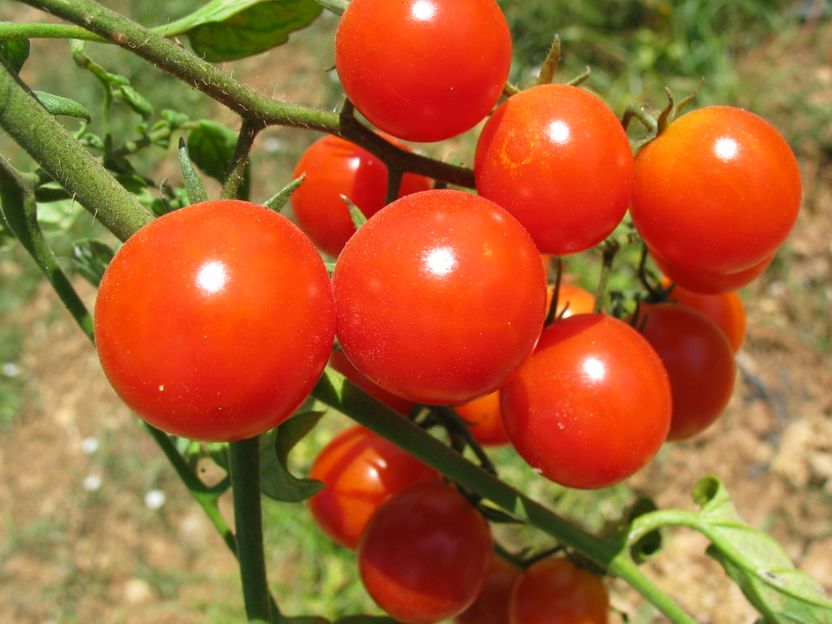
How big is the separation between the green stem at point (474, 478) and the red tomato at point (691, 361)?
0.70ft

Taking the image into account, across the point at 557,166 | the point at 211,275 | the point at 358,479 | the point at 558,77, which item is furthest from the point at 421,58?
the point at 558,77

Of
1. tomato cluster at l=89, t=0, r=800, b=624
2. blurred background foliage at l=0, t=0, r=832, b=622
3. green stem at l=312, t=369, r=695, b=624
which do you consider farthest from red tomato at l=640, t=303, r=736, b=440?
blurred background foliage at l=0, t=0, r=832, b=622

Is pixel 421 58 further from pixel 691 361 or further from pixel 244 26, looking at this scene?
pixel 691 361

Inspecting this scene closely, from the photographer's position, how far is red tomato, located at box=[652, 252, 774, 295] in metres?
1.02

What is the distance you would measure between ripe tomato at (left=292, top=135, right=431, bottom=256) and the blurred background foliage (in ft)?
4.91

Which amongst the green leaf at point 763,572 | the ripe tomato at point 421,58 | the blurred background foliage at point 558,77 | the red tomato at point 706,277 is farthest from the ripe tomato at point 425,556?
the blurred background foliage at point 558,77

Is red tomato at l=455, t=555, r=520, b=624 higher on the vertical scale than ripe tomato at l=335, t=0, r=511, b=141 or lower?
lower

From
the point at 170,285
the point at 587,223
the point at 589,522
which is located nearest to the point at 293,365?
the point at 170,285

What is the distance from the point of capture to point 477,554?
44.0 inches

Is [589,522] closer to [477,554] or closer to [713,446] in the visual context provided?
[713,446]

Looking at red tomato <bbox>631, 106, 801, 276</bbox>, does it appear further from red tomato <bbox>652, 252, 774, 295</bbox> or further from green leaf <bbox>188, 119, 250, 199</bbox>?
green leaf <bbox>188, 119, 250, 199</bbox>

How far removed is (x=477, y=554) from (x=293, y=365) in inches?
20.2

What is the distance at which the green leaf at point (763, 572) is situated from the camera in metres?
1.03

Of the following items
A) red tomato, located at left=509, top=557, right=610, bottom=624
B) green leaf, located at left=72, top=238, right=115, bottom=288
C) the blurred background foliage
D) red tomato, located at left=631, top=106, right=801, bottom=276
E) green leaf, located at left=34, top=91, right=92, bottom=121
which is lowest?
the blurred background foliage
